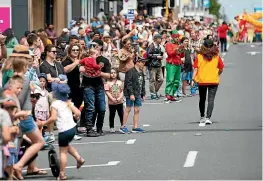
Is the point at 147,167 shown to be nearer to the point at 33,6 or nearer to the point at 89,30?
the point at 89,30

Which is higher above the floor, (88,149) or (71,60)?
(71,60)

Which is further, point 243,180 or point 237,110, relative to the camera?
point 237,110

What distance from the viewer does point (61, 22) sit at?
47.1m

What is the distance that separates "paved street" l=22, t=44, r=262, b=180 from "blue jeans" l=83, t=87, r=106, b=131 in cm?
38

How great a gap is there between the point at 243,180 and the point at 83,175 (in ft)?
7.33

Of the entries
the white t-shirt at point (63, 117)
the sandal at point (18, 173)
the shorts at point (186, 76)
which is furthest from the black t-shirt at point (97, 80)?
the shorts at point (186, 76)

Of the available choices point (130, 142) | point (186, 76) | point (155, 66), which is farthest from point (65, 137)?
point (186, 76)

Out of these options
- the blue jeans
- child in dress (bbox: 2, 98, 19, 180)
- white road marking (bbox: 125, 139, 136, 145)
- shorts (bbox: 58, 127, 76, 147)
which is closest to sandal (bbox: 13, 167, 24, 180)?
child in dress (bbox: 2, 98, 19, 180)

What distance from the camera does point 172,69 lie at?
28.1 metres

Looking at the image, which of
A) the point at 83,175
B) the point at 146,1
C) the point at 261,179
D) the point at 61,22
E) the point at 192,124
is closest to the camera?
the point at 261,179

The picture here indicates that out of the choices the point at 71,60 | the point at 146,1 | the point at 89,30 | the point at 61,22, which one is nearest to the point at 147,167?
the point at 71,60

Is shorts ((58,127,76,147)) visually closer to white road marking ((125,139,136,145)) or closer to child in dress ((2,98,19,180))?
child in dress ((2,98,19,180))

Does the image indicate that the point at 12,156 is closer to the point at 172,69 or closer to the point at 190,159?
the point at 190,159

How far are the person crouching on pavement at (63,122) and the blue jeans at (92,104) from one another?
4916 millimetres
